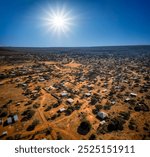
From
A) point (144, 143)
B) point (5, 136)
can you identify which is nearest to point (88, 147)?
point (144, 143)

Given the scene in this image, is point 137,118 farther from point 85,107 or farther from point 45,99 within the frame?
point 45,99

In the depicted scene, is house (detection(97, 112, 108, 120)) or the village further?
house (detection(97, 112, 108, 120))

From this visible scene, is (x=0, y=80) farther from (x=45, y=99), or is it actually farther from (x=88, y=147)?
(x=88, y=147)

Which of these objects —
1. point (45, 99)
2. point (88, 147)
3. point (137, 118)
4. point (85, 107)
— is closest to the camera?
point (88, 147)

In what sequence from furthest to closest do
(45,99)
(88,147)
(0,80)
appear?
(0,80)
(45,99)
(88,147)

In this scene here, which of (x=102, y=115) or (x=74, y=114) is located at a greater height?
(x=102, y=115)

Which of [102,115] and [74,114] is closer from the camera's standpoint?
[102,115]

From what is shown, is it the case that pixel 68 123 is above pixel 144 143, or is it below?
below

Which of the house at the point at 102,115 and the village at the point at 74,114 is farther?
the house at the point at 102,115

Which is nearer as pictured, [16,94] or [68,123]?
[68,123]
